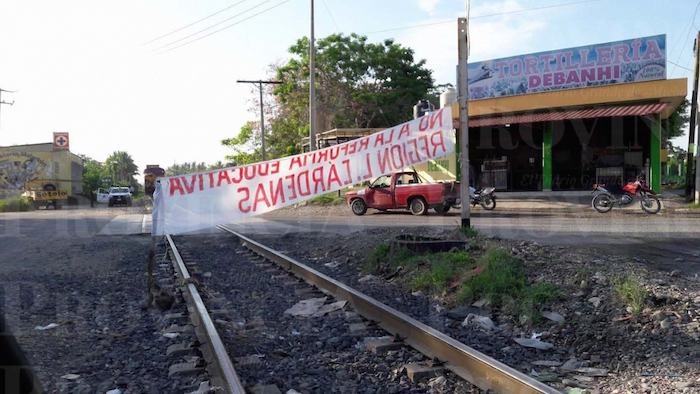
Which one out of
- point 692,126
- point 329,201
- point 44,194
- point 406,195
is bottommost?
point 329,201

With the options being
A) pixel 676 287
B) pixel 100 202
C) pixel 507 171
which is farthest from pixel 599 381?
pixel 100 202

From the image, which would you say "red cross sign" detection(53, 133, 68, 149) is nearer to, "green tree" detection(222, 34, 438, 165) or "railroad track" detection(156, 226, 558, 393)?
"green tree" detection(222, 34, 438, 165)

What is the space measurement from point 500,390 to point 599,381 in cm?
81

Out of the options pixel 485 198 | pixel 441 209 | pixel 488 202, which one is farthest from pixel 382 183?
pixel 488 202

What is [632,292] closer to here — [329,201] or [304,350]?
[304,350]

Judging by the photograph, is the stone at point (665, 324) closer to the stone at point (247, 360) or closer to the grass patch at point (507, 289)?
the grass patch at point (507, 289)

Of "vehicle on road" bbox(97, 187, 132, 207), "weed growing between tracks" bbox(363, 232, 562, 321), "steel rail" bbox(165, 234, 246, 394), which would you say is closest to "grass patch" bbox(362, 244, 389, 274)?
"weed growing between tracks" bbox(363, 232, 562, 321)

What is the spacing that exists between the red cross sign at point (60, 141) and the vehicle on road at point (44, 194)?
1296 centimetres

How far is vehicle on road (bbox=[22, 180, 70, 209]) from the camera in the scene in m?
40.8

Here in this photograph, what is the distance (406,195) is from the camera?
19188 millimetres

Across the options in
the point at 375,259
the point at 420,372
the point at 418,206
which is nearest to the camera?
the point at 420,372

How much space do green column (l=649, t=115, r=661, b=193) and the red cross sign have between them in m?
51.9

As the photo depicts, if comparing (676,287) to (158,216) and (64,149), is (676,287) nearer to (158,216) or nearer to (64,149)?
(158,216)

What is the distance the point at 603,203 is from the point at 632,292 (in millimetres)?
13023
